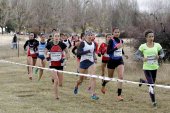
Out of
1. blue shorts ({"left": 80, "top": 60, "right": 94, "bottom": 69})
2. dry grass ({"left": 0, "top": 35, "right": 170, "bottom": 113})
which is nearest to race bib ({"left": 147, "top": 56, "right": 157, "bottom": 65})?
dry grass ({"left": 0, "top": 35, "right": 170, "bottom": 113})

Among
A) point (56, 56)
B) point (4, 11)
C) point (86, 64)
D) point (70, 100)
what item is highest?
point (4, 11)

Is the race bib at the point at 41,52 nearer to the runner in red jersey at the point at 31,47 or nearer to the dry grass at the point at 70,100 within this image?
the runner in red jersey at the point at 31,47

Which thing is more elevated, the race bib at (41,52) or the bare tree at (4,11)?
the bare tree at (4,11)

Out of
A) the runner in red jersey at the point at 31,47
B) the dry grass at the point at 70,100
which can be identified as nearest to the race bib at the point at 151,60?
the dry grass at the point at 70,100

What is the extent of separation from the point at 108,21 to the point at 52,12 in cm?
3469

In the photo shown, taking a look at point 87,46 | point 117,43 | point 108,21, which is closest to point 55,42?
point 87,46

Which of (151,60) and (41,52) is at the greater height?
(151,60)

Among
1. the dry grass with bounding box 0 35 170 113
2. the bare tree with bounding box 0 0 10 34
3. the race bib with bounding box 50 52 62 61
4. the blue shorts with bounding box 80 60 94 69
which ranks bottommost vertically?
the dry grass with bounding box 0 35 170 113

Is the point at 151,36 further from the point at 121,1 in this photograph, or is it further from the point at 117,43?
the point at 121,1

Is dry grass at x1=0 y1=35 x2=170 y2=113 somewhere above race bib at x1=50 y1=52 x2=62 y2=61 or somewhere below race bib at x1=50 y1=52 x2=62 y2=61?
below

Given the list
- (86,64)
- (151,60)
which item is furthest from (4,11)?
(151,60)

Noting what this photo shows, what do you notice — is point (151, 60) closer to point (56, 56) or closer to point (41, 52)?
point (56, 56)

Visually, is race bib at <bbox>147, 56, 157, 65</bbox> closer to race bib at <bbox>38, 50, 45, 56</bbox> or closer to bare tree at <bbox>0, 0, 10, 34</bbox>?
race bib at <bbox>38, 50, 45, 56</bbox>

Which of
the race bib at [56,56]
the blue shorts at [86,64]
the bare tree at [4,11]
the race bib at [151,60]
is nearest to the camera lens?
the race bib at [151,60]
